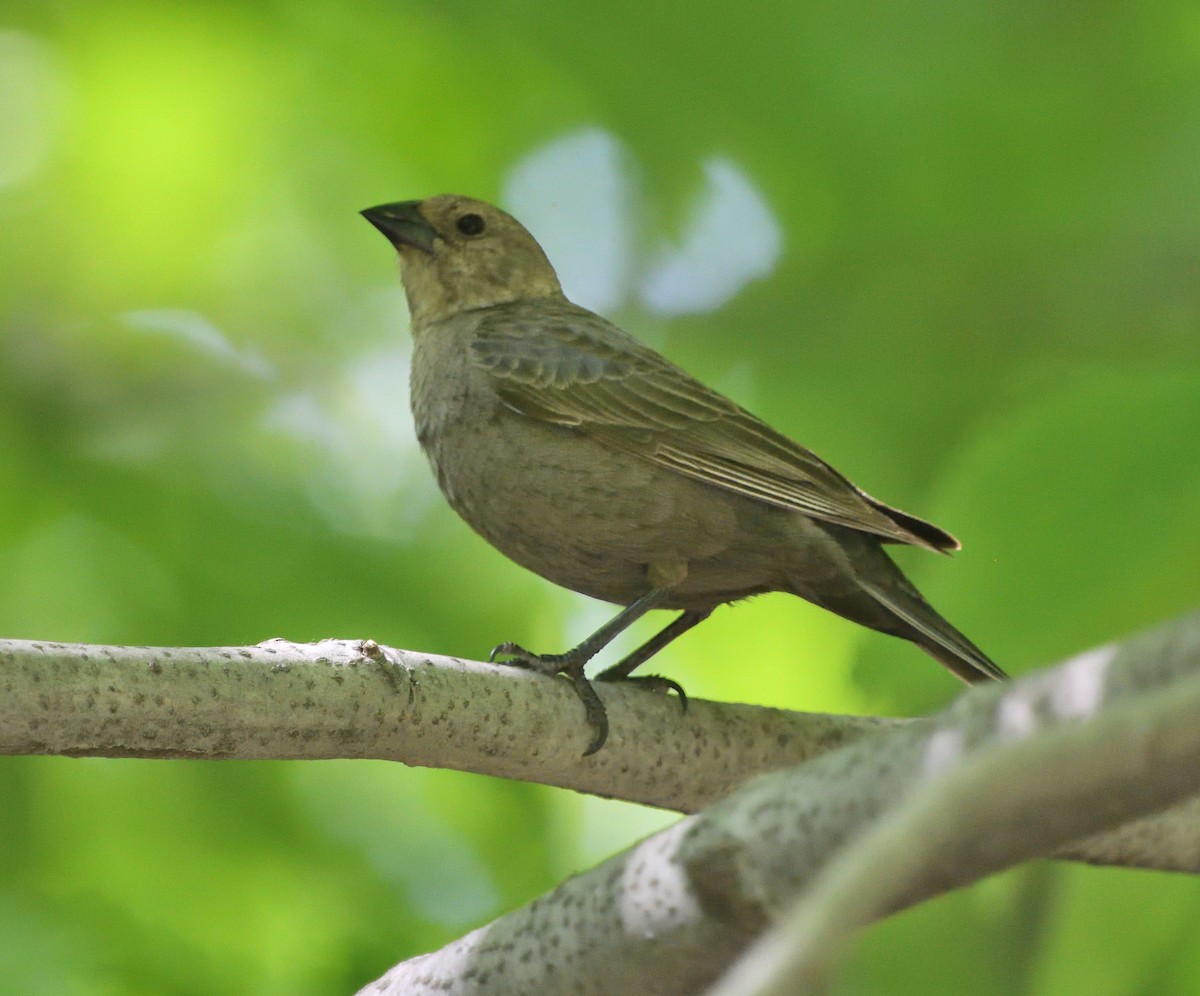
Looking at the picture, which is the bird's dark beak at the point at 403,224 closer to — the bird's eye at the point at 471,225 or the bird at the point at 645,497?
the bird's eye at the point at 471,225

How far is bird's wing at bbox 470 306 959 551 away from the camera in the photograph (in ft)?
13.7

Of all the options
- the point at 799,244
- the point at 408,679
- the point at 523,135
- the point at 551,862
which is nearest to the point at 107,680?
the point at 408,679

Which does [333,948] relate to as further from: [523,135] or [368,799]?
[523,135]

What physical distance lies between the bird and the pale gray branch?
1.88 meters

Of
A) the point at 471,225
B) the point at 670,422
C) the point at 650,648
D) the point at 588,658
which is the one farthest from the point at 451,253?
the point at 588,658

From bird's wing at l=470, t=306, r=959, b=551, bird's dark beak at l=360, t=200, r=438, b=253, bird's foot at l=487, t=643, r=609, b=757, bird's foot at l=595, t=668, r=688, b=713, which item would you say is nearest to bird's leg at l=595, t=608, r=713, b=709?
bird's foot at l=595, t=668, r=688, b=713

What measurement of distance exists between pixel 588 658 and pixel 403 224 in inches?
78.9

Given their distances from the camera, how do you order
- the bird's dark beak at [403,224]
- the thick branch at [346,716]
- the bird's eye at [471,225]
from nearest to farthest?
the thick branch at [346,716], the bird's dark beak at [403,224], the bird's eye at [471,225]

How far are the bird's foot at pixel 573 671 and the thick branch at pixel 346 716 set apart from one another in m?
0.03

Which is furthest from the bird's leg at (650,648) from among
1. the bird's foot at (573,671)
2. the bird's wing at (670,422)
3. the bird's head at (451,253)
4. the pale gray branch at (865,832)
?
the pale gray branch at (865,832)

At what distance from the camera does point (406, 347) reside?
227 inches

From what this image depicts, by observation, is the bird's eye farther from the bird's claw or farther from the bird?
the bird's claw

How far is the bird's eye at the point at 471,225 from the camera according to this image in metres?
5.27

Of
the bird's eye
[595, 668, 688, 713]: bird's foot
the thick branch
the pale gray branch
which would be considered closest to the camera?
the pale gray branch
